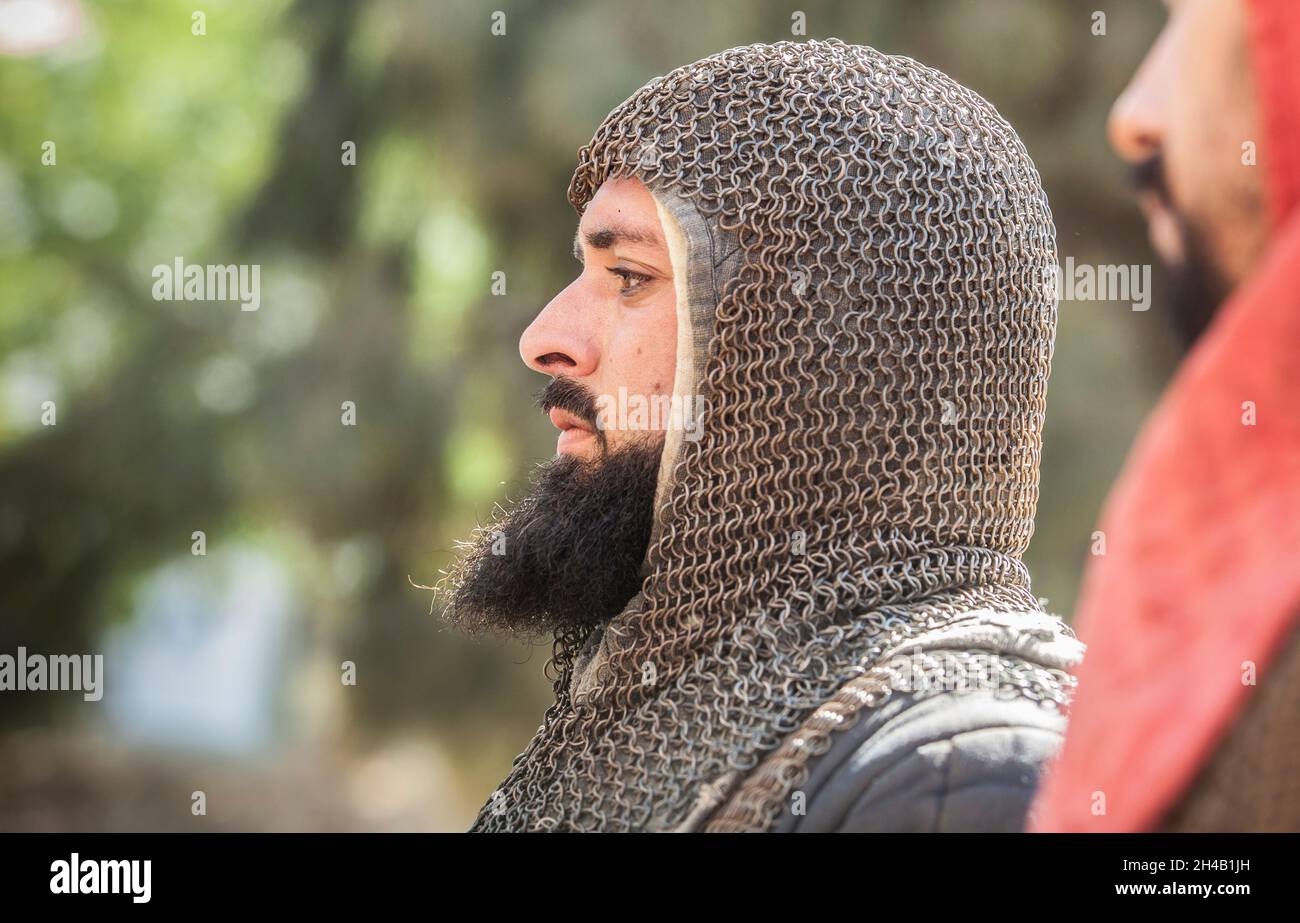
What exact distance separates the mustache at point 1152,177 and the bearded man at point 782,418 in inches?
43.7

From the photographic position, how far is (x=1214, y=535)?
3.65ft

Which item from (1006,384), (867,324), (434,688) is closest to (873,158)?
(867,324)

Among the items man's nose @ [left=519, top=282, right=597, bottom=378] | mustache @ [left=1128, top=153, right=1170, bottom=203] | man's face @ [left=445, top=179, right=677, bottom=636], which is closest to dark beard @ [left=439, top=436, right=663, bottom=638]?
man's face @ [left=445, top=179, right=677, bottom=636]

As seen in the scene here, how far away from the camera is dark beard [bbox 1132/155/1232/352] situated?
1.20 m

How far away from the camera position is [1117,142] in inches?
49.8

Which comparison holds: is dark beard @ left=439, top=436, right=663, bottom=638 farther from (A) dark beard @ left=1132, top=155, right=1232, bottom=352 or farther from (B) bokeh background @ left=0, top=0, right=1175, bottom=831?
(B) bokeh background @ left=0, top=0, right=1175, bottom=831

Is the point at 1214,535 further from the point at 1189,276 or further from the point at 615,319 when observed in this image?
the point at 615,319

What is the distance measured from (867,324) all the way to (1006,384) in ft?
0.96

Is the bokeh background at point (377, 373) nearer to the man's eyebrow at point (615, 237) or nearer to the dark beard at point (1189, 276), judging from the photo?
the man's eyebrow at point (615, 237)

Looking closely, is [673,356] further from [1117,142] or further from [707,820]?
[1117,142]

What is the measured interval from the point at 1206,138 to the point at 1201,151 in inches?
0.4

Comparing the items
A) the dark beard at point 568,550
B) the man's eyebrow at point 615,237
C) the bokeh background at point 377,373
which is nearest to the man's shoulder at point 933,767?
the dark beard at point 568,550

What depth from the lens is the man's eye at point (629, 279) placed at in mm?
2732

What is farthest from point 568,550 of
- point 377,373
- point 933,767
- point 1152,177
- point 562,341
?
point 377,373
